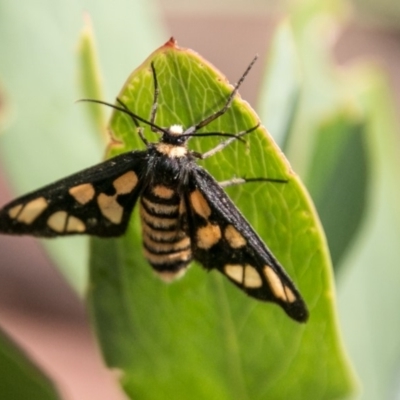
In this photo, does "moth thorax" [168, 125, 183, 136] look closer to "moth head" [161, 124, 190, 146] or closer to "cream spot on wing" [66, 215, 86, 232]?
"moth head" [161, 124, 190, 146]

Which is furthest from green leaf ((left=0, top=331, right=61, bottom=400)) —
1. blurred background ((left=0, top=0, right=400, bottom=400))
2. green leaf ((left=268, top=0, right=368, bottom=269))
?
green leaf ((left=268, top=0, right=368, bottom=269))

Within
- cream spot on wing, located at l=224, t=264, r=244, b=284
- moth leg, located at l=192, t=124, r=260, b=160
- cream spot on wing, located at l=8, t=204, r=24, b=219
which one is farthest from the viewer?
cream spot on wing, located at l=8, t=204, r=24, b=219

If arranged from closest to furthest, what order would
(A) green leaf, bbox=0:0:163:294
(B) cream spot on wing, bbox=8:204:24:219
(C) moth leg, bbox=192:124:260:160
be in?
(C) moth leg, bbox=192:124:260:160, (B) cream spot on wing, bbox=8:204:24:219, (A) green leaf, bbox=0:0:163:294

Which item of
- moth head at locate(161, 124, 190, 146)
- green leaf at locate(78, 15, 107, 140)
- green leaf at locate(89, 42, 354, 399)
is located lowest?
green leaf at locate(89, 42, 354, 399)

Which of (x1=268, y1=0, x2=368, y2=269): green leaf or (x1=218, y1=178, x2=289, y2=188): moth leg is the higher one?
(x1=268, y1=0, x2=368, y2=269): green leaf

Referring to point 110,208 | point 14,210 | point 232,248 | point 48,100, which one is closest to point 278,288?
point 232,248

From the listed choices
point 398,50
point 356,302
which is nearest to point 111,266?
point 356,302

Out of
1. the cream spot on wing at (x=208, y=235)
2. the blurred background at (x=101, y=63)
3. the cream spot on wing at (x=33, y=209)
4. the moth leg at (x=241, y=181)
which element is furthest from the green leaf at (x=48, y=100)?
the moth leg at (x=241, y=181)

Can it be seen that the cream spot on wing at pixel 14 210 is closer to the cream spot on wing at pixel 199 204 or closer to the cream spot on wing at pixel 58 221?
the cream spot on wing at pixel 58 221
